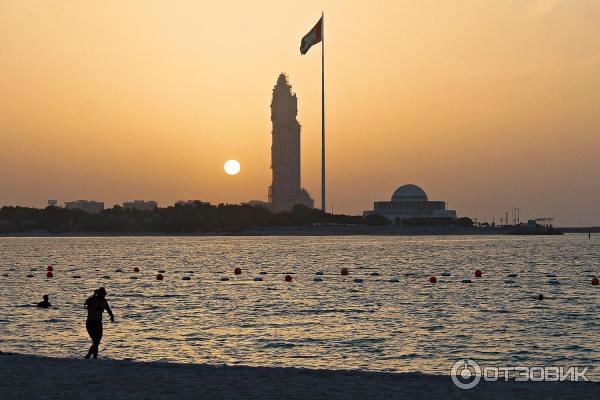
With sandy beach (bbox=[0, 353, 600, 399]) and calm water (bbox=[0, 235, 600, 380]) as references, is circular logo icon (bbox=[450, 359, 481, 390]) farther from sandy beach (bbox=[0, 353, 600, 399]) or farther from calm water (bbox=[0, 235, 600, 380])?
calm water (bbox=[0, 235, 600, 380])

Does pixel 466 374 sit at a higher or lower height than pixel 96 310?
lower

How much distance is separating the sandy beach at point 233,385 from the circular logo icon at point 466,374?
0.38 meters

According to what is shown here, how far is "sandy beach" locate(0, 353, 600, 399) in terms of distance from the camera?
918 inches

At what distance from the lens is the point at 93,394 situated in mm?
23297

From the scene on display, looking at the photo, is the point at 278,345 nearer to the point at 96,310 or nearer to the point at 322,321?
the point at 322,321

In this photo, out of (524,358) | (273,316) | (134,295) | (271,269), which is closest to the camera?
(524,358)

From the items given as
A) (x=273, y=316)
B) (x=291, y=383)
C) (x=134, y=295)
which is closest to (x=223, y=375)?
(x=291, y=383)

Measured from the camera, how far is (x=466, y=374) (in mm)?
29188

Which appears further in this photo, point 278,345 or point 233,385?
point 278,345

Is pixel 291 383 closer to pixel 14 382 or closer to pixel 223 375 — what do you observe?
pixel 223 375

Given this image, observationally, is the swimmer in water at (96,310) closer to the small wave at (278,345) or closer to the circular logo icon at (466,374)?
the small wave at (278,345)

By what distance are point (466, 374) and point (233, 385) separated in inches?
336

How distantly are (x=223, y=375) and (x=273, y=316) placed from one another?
25.9 meters

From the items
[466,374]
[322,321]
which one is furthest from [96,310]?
[322,321]
